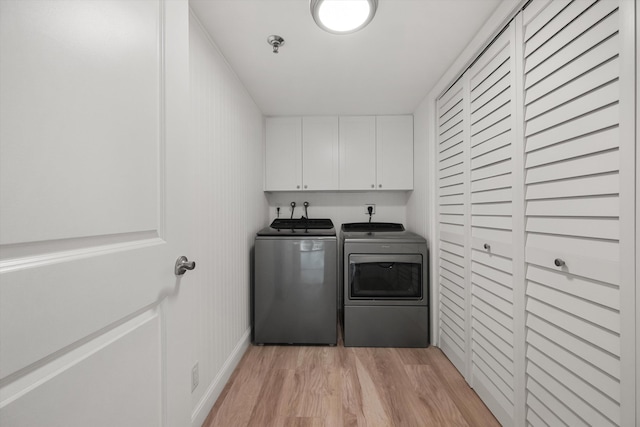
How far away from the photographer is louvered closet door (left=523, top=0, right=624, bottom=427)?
801 mm

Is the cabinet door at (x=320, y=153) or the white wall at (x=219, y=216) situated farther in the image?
the cabinet door at (x=320, y=153)

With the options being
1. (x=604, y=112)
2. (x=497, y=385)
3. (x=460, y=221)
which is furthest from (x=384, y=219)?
(x=604, y=112)

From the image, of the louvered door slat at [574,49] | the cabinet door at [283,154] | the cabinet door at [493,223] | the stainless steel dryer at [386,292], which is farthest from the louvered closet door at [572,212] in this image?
the cabinet door at [283,154]

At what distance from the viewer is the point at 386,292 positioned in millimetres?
2166

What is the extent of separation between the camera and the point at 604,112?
81 cm

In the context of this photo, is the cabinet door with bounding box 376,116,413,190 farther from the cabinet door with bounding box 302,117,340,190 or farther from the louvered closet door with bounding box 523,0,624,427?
the louvered closet door with bounding box 523,0,624,427

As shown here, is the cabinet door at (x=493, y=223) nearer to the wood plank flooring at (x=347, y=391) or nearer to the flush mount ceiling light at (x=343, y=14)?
the wood plank flooring at (x=347, y=391)

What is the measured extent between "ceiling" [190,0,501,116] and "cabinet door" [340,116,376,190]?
0.33 m

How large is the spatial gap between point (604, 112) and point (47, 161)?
1435mm

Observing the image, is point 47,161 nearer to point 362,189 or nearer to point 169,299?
point 169,299

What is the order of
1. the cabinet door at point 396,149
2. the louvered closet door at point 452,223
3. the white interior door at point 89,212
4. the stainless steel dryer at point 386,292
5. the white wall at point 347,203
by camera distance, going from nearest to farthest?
the white interior door at point 89,212, the louvered closet door at point 452,223, the stainless steel dryer at point 386,292, the cabinet door at point 396,149, the white wall at point 347,203

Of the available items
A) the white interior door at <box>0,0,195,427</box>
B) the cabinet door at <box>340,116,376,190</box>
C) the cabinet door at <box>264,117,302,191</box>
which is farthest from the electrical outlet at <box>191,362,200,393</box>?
the cabinet door at <box>340,116,376,190</box>

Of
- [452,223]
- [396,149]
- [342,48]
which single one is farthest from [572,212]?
[396,149]

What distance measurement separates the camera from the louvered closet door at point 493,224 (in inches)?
49.1
